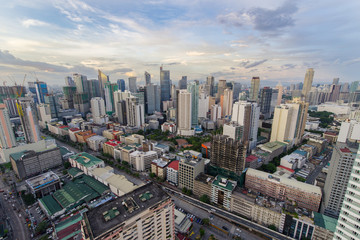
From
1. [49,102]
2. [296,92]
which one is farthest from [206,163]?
[296,92]

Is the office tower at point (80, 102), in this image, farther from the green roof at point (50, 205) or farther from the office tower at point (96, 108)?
the green roof at point (50, 205)

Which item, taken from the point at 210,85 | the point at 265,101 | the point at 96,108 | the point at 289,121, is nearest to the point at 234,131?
the point at 289,121

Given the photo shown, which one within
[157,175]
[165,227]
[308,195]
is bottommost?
[157,175]

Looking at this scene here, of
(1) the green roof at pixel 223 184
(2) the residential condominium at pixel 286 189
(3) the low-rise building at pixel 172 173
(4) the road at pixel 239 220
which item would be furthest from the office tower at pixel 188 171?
(2) the residential condominium at pixel 286 189

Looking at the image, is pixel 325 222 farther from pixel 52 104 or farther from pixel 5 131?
pixel 52 104

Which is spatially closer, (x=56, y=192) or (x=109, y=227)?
(x=109, y=227)

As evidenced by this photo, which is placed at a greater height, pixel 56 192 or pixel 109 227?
pixel 109 227

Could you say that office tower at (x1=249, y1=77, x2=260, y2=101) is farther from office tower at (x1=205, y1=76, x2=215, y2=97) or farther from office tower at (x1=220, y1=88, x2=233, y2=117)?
office tower at (x1=205, y1=76, x2=215, y2=97)

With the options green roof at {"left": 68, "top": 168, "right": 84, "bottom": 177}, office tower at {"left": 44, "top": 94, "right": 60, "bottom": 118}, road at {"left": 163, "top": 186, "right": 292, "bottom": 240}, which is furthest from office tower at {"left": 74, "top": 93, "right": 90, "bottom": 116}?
road at {"left": 163, "top": 186, "right": 292, "bottom": 240}

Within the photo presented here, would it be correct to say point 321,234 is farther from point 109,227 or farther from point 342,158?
point 109,227
